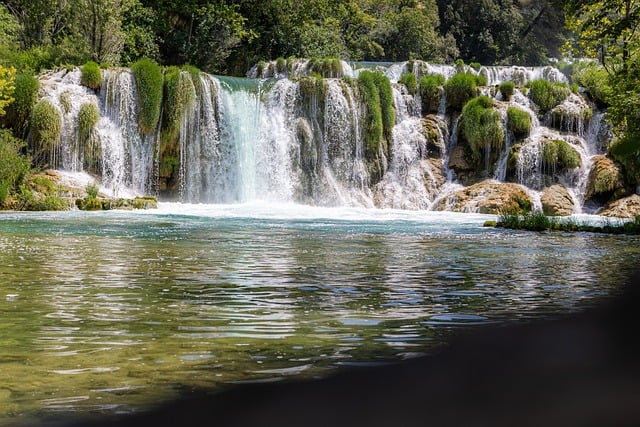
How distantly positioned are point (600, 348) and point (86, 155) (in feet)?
91.8

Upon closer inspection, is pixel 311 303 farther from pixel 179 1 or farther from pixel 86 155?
pixel 179 1

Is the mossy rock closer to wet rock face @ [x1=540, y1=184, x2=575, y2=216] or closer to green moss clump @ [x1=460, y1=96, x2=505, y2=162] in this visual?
green moss clump @ [x1=460, y1=96, x2=505, y2=162]

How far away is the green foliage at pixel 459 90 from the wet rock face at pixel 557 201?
5326 mm

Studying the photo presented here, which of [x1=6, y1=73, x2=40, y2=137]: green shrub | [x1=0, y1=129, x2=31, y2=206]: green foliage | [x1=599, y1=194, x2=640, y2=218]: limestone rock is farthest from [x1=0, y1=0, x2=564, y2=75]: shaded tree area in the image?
[x1=599, y1=194, x2=640, y2=218]: limestone rock

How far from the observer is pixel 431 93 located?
105 feet

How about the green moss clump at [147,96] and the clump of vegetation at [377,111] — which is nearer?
the green moss clump at [147,96]

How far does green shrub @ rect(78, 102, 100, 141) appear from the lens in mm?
26938

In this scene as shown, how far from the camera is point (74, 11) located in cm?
3391

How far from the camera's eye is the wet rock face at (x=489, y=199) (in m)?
26.9

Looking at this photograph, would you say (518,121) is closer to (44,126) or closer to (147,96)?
(147,96)

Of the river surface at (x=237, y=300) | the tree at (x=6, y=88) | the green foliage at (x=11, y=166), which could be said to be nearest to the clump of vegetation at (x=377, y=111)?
the green foliage at (x=11, y=166)

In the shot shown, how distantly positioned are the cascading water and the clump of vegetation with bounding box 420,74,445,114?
51cm

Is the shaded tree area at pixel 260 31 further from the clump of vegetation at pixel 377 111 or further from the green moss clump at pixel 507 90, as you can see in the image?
the clump of vegetation at pixel 377 111

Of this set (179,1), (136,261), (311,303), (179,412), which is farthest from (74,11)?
(179,412)
